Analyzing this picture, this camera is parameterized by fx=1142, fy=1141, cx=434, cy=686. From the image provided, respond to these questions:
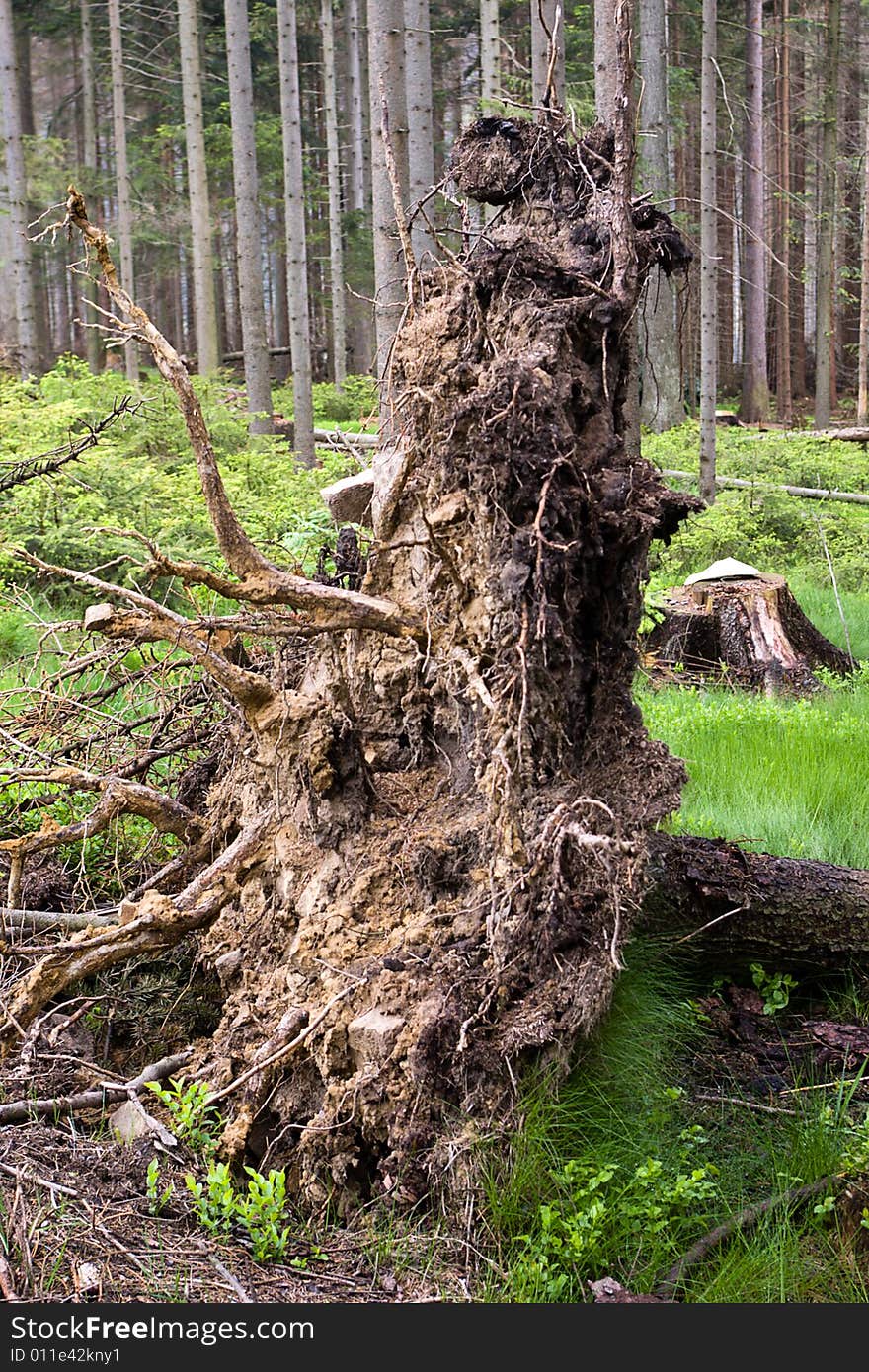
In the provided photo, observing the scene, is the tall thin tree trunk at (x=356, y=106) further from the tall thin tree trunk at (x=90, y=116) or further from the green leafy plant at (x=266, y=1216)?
the green leafy plant at (x=266, y=1216)

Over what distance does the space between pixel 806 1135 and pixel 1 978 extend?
9.22ft

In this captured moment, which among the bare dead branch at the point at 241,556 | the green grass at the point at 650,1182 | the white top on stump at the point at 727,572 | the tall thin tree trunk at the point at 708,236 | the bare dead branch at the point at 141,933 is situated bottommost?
the green grass at the point at 650,1182

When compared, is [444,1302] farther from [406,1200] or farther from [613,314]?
[613,314]

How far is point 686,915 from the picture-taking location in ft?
14.2

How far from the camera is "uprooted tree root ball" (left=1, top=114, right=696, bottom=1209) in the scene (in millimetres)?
3326

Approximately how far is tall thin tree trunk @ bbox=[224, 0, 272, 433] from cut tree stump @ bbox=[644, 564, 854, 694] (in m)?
9.71

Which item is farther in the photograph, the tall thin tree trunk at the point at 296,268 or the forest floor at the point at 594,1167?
the tall thin tree trunk at the point at 296,268

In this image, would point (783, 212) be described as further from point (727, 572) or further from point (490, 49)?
point (727, 572)

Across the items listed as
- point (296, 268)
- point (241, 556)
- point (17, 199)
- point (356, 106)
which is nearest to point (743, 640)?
point (241, 556)

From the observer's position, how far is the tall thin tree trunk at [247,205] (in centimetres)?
1691

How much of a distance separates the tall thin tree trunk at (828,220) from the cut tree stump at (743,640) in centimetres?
1784

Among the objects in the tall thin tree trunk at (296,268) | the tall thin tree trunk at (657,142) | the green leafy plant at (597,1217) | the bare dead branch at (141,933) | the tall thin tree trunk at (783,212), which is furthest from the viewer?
the tall thin tree trunk at (783,212)

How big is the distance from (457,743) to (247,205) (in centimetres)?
1555

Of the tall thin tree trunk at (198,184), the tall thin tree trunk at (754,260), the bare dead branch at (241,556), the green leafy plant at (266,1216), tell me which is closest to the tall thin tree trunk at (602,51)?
the bare dead branch at (241,556)
